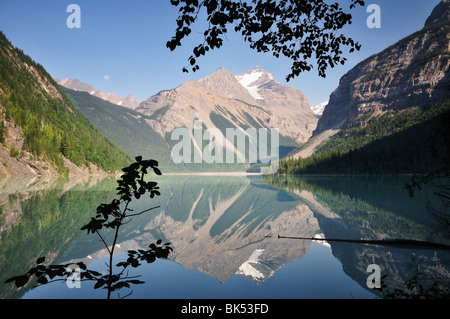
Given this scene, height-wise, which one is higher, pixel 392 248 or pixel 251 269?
pixel 392 248

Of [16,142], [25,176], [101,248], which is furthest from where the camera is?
[16,142]

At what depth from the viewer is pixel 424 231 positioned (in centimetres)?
1486

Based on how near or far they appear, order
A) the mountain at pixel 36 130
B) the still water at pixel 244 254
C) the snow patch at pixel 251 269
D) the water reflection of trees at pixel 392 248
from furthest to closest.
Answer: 1. the mountain at pixel 36 130
2. the snow patch at pixel 251 269
3. the water reflection of trees at pixel 392 248
4. the still water at pixel 244 254

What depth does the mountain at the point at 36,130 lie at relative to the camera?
236 feet

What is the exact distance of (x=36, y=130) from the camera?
276 ft

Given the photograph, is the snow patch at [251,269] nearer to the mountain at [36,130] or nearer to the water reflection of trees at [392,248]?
the water reflection of trees at [392,248]

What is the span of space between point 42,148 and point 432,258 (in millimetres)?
95817

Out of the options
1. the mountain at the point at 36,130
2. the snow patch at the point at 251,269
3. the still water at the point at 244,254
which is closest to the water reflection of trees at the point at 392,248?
the still water at the point at 244,254

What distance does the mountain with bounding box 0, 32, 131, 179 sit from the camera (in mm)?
71812

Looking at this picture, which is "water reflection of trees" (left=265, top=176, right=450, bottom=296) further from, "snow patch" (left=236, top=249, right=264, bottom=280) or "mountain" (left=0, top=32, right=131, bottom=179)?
"mountain" (left=0, top=32, right=131, bottom=179)

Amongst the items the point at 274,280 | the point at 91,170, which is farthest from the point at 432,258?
the point at 91,170

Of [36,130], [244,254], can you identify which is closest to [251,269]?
[244,254]

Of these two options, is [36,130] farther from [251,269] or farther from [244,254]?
[251,269]
